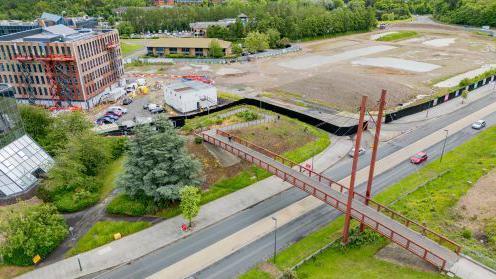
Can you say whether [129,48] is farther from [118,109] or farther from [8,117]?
[8,117]

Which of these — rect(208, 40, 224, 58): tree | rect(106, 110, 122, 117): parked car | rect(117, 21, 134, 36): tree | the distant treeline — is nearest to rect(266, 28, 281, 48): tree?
the distant treeline

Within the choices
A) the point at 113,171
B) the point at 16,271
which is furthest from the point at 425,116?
the point at 16,271

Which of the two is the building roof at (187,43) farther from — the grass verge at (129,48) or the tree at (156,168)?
the tree at (156,168)

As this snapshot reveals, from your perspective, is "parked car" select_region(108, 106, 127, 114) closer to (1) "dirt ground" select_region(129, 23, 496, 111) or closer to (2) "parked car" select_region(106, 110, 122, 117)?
(2) "parked car" select_region(106, 110, 122, 117)

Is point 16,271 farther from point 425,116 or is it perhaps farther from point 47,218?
point 425,116

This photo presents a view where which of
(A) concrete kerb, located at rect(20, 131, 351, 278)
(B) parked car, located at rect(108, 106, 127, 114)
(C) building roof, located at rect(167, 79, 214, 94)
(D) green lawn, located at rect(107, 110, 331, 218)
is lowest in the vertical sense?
(A) concrete kerb, located at rect(20, 131, 351, 278)

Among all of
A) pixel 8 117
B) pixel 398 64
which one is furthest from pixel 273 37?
pixel 8 117
